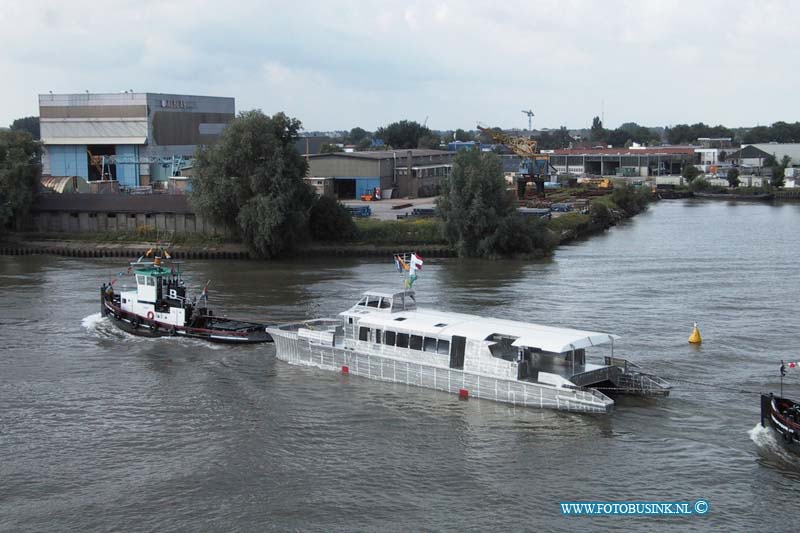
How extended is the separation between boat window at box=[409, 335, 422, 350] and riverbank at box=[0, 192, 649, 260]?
A: 27.1m

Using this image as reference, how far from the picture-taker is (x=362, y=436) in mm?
22156

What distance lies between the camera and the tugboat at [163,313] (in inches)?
1253

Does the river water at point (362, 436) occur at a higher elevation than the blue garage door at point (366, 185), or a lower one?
lower

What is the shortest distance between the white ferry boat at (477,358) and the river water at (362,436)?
18.8 inches

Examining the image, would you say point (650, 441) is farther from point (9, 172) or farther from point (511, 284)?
point (9, 172)

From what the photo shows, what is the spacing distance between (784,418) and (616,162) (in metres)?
114

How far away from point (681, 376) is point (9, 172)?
1789 inches

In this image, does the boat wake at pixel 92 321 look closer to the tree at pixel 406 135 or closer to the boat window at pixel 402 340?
the boat window at pixel 402 340

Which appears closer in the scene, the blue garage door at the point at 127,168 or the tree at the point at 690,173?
the blue garage door at the point at 127,168

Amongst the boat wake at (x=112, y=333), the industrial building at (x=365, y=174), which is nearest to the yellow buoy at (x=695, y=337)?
the boat wake at (x=112, y=333)

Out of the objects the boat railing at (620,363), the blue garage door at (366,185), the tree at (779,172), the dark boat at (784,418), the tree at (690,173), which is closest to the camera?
the dark boat at (784,418)

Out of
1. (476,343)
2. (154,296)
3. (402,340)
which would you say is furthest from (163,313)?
(476,343)

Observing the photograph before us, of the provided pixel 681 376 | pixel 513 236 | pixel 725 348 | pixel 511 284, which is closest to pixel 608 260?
pixel 513 236

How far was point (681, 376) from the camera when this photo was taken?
85.7 feet
